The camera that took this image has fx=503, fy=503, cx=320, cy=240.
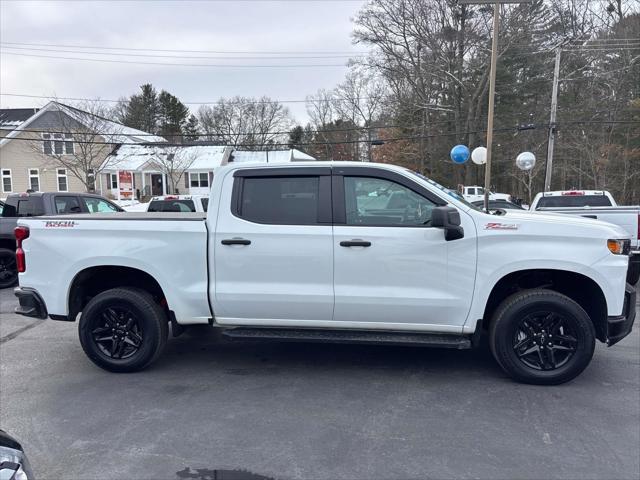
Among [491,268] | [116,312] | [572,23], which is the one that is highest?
[572,23]

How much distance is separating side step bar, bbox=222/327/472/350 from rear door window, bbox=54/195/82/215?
269 inches

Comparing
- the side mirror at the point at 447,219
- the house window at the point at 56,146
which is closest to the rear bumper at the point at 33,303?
the side mirror at the point at 447,219

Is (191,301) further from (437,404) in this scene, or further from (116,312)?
(437,404)

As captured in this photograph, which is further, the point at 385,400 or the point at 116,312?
the point at 116,312

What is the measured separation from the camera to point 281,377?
4.82 metres

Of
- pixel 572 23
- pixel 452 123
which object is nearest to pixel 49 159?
pixel 452 123

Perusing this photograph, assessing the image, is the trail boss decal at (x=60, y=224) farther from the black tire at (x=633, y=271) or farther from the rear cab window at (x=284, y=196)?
the black tire at (x=633, y=271)

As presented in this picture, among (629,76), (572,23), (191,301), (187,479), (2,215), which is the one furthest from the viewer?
Result: (572,23)

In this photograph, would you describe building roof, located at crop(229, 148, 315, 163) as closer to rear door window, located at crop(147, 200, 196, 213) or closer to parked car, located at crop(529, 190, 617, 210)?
rear door window, located at crop(147, 200, 196, 213)

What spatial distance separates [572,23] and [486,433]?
36.5 m

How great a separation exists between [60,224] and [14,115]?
47069 mm

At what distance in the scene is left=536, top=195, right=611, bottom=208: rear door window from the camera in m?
12.1

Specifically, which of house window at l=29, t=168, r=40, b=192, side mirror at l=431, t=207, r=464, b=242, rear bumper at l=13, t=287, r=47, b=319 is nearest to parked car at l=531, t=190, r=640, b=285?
side mirror at l=431, t=207, r=464, b=242

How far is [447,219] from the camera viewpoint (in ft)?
13.6
